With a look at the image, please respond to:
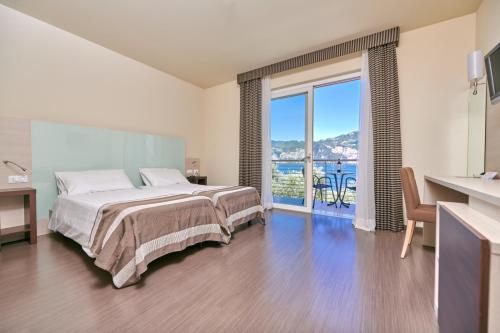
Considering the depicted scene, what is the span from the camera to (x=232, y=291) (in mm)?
1550

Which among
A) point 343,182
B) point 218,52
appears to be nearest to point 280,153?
point 343,182

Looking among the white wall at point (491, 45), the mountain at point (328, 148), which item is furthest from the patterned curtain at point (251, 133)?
the white wall at point (491, 45)

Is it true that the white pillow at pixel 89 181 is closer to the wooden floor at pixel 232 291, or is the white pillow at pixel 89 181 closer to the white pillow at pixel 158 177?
the white pillow at pixel 158 177

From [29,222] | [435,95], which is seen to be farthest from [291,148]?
[29,222]

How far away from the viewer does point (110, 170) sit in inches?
121

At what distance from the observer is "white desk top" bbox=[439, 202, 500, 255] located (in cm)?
66

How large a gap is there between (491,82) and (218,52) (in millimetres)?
3258

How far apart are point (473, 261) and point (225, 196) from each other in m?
2.19

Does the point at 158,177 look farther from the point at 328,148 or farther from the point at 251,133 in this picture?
the point at 328,148

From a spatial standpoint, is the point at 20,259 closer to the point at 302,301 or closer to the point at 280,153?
the point at 302,301

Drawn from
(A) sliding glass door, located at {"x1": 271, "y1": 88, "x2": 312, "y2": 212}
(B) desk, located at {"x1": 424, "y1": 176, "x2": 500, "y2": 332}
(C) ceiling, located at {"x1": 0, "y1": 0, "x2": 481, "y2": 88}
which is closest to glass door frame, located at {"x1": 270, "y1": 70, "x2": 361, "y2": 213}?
(A) sliding glass door, located at {"x1": 271, "y1": 88, "x2": 312, "y2": 212}

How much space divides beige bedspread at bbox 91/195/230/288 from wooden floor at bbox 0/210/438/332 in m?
0.16

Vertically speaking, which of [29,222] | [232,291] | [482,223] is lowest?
[232,291]

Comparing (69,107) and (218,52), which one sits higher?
(218,52)
